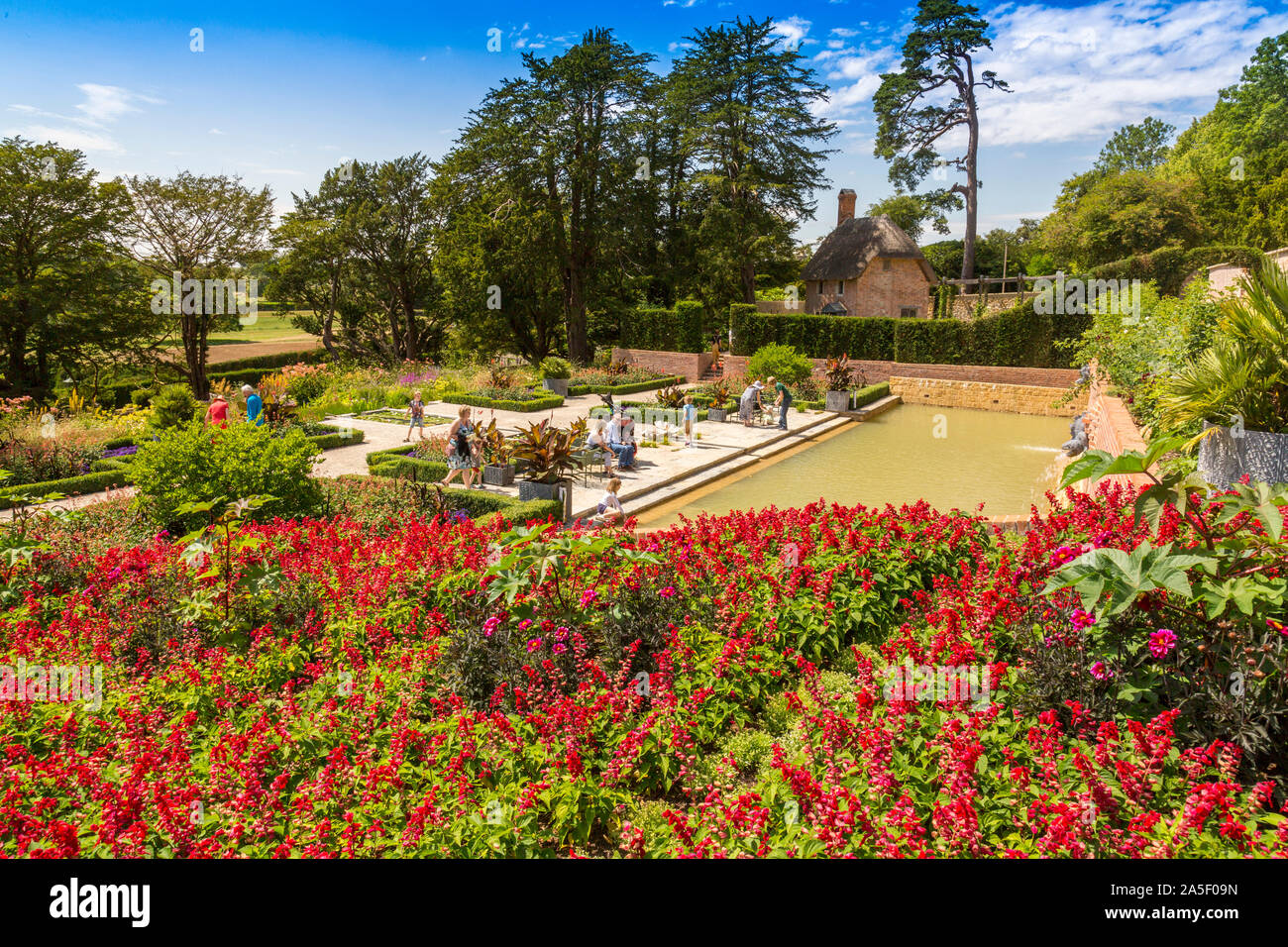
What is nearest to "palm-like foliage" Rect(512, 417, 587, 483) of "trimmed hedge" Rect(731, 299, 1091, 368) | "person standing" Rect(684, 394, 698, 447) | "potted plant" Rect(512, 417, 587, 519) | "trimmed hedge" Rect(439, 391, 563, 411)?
"potted plant" Rect(512, 417, 587, 519)

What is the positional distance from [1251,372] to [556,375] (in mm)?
19593

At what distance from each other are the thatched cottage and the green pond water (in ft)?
55.9

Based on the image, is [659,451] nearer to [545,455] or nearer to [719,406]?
[719,406]

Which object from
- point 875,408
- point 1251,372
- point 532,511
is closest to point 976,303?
point 875,408

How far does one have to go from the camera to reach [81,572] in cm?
647

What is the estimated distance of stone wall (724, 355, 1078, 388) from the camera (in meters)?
26.2

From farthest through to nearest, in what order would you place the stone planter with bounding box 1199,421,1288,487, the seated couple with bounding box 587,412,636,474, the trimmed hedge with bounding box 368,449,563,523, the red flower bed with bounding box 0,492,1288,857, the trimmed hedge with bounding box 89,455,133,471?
the seated couple with bounding box 587,412,636,474
the trimmed hedge with bounding box 89,455,133,471
the trimmed hedge with bounding box 368,449,563,523
the stone planter with bounding box 1199,421,1288,487
the red flower bed with bounding box 0,492,1288,857

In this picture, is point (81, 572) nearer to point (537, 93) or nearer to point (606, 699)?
point (606, 699)

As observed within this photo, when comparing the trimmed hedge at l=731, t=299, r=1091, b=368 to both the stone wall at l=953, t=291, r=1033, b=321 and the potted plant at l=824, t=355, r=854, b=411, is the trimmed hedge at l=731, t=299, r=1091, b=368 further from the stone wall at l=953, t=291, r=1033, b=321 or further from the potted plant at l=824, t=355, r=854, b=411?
the potted plant at l=824, t=355, r=854, b=411

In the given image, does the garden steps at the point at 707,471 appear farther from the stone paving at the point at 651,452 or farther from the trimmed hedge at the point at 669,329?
the trimmed hedge at the point at 669,329

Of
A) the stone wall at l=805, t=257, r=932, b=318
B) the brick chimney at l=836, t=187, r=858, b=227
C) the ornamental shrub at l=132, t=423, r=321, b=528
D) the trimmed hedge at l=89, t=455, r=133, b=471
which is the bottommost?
the trimmed hedge at l=89, t=455, r=133, b=471

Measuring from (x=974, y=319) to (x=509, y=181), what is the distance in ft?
61.5
